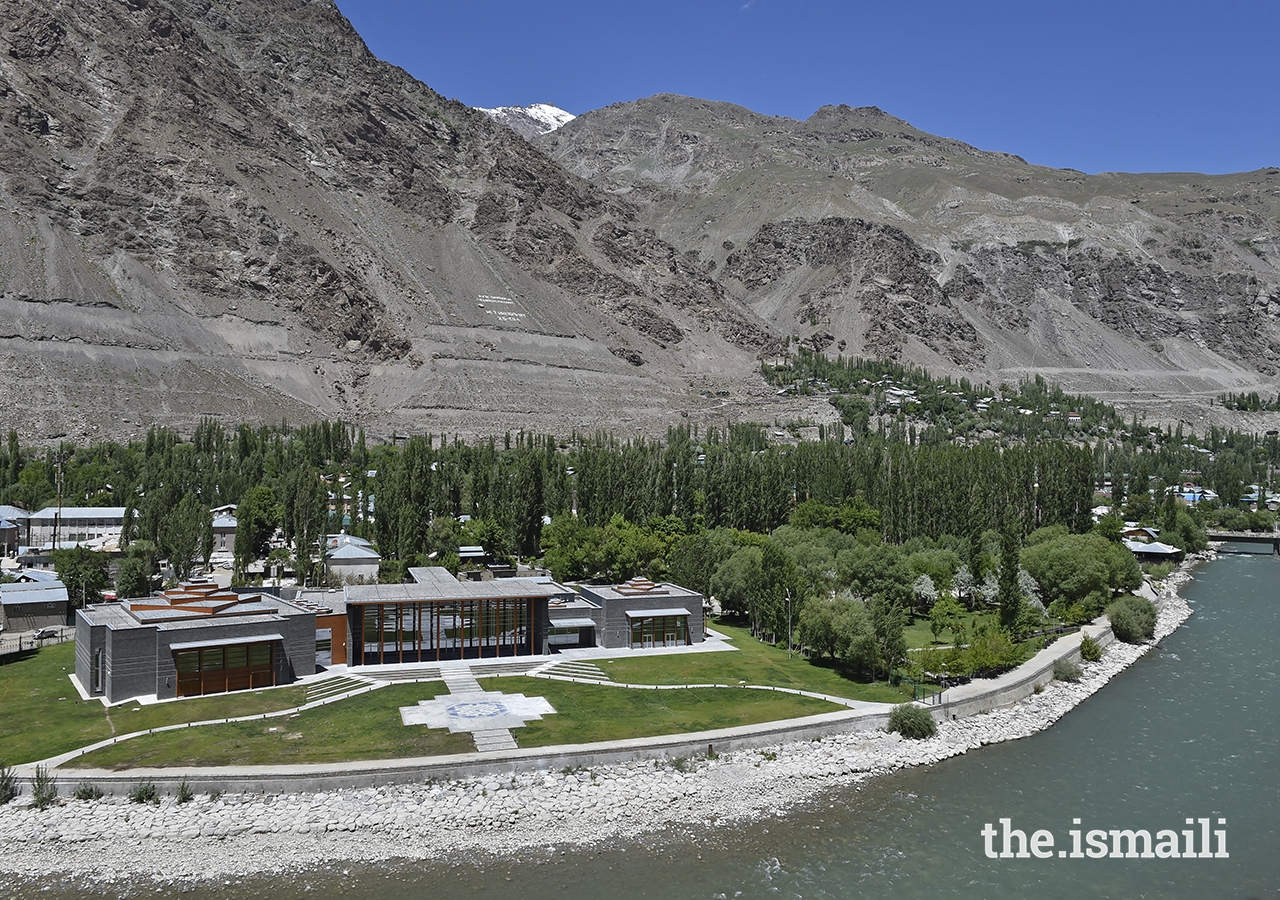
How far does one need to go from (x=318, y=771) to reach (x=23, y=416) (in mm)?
99275

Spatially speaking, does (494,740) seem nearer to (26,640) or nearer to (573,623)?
(573,623)

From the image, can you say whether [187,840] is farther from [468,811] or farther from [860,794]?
[860,794]

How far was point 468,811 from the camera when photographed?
26688 mm

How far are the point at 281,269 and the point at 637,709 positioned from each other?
131m

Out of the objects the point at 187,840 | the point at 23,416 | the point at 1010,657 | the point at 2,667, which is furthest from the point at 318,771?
the point at 23,416

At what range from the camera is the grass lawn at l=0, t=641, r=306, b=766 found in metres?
29.7

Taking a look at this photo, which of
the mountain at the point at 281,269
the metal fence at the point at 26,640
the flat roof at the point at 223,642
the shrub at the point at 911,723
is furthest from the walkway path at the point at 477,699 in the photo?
the mountain at the point at 281,269

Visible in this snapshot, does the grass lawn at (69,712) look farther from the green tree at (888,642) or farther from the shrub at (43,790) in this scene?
the green tree at (888,642)

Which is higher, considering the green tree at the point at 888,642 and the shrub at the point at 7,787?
the green tree at the point at 888,642

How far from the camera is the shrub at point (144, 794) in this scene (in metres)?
26.4

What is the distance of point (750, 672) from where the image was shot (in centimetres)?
4009

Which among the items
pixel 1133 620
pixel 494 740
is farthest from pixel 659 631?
pixel 1133 620

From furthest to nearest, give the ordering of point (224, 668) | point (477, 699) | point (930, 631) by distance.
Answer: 1. point (930, 631)
2. point (224, 668)
3. point (477, 699)

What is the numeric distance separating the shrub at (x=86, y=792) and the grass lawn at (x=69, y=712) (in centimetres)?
273
